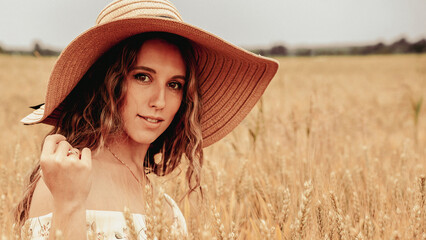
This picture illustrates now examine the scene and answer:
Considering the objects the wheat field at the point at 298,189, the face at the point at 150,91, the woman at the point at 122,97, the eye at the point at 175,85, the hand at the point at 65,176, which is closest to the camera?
the hand at the point at 65,176

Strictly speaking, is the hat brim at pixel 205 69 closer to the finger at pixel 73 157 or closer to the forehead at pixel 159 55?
the forehead at pixel 159 55

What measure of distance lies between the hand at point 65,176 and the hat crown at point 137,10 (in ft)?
2.10

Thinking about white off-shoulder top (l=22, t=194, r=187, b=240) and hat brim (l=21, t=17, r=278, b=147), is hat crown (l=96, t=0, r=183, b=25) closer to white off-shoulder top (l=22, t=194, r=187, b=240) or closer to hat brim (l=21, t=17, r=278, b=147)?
hat brim (l=21, t=17, r=278, b=147)

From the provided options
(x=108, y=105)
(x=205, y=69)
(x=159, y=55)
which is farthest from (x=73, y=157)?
(x=205, y=69)

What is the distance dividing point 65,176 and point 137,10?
0.74m

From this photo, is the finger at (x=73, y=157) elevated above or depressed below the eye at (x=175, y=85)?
below

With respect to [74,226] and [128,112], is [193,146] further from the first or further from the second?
[74,226]

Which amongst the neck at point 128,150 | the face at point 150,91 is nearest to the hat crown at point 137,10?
the face at point 150,91

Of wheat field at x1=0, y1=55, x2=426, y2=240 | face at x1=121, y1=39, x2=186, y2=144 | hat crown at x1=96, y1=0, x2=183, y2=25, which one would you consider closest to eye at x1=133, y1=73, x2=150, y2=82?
face at x1=121, y1=39, x2=186, y2=144

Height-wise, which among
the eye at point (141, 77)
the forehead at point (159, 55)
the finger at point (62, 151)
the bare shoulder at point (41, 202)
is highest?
the forehead at point (159, 55)

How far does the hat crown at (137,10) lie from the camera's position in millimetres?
1589

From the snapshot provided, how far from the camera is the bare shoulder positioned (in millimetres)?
1345

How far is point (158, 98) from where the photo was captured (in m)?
1.53

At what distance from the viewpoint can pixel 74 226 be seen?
3.84ft
